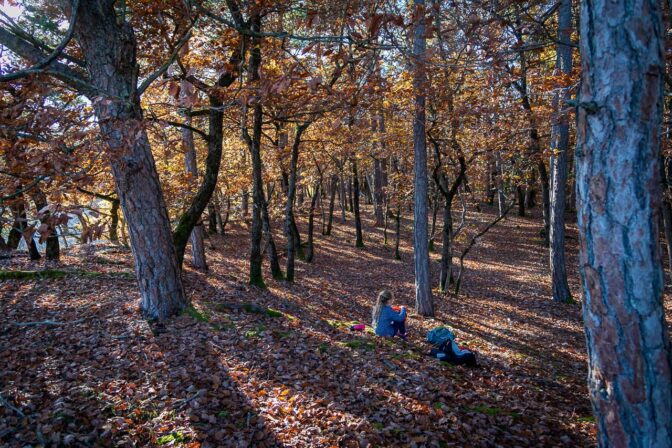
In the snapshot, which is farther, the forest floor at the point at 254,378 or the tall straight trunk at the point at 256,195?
the tall straight trunk at the point at 256,195

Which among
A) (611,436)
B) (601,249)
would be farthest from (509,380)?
(601,249)

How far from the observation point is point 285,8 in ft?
22.3

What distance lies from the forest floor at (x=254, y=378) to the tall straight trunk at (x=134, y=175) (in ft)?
1.86

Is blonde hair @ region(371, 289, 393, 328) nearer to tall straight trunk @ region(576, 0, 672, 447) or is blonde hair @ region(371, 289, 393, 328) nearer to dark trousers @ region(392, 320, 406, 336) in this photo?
dark trousers @ region(392, 320, 406, 336)

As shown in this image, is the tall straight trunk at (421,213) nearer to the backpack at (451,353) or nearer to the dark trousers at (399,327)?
the dark trousers at (399,327)

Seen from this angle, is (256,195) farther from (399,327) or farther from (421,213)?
(399,327)

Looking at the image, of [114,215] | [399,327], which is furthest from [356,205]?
[114,215]

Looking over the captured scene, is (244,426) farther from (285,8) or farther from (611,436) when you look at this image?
(285,8)

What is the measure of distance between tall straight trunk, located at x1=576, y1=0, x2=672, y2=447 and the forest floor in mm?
2133

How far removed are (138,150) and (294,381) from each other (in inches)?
164

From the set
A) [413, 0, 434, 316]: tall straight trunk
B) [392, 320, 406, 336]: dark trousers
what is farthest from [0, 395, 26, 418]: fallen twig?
[413, 0, 434, 316]: tall straight trunk

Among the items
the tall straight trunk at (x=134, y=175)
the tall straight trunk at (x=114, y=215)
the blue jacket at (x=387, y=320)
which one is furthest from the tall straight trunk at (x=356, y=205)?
the tall straight trunk at (x=134, y=175)

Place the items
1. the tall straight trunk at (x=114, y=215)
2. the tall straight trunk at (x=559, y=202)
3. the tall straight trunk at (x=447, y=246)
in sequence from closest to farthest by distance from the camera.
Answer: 1. the tall straight trunk at (x=114, y=215)
2. the tall straight trunk at (x=559, y=202)
3. the tall straight trunk at (x=447, y=246)

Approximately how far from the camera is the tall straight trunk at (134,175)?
5.77m
